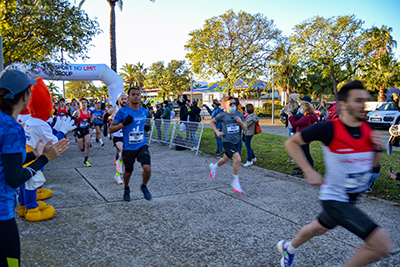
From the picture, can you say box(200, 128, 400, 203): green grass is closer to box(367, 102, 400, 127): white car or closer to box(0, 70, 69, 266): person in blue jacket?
box(0, 70, 69, 266): person in blue jacket

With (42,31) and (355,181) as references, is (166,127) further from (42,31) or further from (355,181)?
(355,181)

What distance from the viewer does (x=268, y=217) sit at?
4.38 metres

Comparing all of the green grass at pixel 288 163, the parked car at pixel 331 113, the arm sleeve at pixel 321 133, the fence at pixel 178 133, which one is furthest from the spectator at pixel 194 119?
the arm sleeve at pixel 321 133

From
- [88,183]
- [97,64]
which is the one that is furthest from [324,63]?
[88,183]

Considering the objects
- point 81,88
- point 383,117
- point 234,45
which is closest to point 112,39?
point 234,45

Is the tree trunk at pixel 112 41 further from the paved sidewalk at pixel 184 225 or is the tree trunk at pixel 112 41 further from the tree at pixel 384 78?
the tree at pixel 384 78

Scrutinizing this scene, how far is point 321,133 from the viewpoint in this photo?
2.40 m

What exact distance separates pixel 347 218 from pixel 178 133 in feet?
31.0

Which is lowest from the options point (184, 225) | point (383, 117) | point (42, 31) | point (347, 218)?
point (184, 225)

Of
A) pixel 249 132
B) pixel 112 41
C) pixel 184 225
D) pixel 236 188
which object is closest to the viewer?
pixel 184 225

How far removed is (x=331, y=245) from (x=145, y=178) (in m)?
2.88

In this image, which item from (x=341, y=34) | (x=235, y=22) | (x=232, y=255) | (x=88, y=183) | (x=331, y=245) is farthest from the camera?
(x=235, y=22)

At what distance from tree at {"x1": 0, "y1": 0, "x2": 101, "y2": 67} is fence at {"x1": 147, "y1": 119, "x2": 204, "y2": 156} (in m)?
4.42

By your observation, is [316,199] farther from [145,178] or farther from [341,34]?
[341,34]
